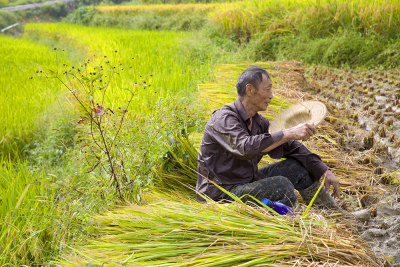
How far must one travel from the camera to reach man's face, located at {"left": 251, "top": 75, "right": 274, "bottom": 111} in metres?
2.14

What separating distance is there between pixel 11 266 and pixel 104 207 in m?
0.54

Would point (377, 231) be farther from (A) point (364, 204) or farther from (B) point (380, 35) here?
(B) point (380, 35)

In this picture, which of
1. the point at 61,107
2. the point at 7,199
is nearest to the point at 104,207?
the point at 7,199

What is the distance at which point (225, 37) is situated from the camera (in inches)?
322

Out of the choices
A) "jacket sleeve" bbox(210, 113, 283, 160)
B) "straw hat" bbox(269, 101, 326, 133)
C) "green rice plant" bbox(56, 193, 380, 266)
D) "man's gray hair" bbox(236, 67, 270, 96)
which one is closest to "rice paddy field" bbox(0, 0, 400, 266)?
"green rice plant" bbox(56, 193, 380, 266)

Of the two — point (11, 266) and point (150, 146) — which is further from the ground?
point (150, 146)

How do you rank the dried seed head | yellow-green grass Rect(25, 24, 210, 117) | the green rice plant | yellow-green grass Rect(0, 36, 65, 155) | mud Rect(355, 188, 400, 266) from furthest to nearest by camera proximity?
yellow-green grass Rect(0, 36, 65, 155)
yellow-green grass Rect(25, 24, 210, 117)
the dried seed head
mud Rect(355, 188, 400, 266)
the green rice plant

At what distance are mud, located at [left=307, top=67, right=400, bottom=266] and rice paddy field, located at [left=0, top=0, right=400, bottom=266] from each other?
0.4 inches

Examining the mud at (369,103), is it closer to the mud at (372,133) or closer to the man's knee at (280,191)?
the mud at (372,133)

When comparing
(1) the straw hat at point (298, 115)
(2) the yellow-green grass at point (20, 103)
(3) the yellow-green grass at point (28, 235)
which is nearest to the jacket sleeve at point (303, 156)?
(1) the straw hat at point (298, 115)

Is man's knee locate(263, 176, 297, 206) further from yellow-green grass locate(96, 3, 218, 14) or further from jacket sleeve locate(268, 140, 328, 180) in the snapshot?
yellow-green grass locate(96, 3, 218, 14)

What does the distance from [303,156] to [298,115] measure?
312mm

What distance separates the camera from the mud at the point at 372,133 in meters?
2.17

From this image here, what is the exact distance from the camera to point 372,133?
3283mm
